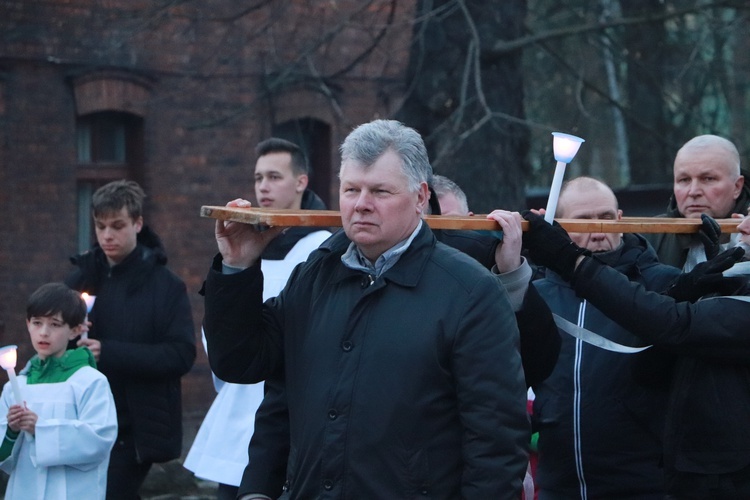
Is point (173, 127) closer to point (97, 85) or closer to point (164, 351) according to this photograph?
point (97, 85)

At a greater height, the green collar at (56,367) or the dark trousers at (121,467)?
the green collar at (56,367)

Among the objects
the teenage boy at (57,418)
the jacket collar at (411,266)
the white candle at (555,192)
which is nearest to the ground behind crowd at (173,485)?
the teenage boy at (57,418)

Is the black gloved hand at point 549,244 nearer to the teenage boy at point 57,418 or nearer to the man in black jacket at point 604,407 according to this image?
the man in black jacket at point 604,407

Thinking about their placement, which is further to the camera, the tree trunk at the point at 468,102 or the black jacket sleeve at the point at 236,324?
the tree trunk at the point at 468,102

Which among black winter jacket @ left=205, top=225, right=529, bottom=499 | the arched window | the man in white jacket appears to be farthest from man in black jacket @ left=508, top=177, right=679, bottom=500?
the arched window

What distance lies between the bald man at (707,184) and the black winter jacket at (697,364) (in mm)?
1153

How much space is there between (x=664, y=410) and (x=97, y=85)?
8.33 meters

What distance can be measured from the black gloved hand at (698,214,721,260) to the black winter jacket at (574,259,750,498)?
0.26 m

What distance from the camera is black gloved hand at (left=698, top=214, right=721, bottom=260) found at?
404 centimetres

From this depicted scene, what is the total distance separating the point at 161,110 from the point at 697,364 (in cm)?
861

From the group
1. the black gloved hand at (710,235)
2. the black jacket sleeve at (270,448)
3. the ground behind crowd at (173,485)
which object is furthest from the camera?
the ground behind crowd at (173,485)

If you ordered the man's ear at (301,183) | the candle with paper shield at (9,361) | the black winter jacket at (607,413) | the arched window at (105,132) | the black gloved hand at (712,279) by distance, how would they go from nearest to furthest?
the black gloved hand at (712,279) → the black winter jacket at (607,413) → the candle with paper shield at (9,361) → the man's ear at (301,183) → the arched window at (105,132)

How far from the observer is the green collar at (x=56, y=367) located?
16.6 ft

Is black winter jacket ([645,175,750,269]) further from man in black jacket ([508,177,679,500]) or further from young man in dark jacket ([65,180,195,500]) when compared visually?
young man in dark jacket ([65,180,195,500])
